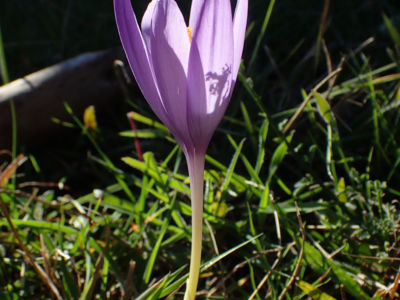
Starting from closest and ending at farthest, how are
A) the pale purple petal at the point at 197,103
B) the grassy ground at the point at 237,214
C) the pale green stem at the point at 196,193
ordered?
the pale purple petal at the point at 197,103, the pale green stem at the point at 196,193, the grassy ground at the point at 237,214

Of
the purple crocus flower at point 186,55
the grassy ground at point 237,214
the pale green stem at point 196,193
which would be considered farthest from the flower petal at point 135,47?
the grassy ground at point 237,214

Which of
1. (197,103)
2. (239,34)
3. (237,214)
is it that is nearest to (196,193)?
(197,103)

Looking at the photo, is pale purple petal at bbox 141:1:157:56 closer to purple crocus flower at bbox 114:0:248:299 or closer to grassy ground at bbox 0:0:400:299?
purple crocus flower at bbox 114:0:248:299

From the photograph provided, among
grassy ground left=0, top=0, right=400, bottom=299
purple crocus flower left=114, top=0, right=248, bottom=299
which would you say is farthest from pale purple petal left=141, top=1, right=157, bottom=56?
grassy ground left=0, top=0, right=400, bottom=299

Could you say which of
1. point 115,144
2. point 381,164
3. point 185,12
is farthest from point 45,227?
point 185,12

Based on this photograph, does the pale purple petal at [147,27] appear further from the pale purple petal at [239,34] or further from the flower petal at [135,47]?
the pale purple petal at [239,34]

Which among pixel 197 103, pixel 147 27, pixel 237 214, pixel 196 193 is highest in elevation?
pixel 147 27

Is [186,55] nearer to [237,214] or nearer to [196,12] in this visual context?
[196,12]
